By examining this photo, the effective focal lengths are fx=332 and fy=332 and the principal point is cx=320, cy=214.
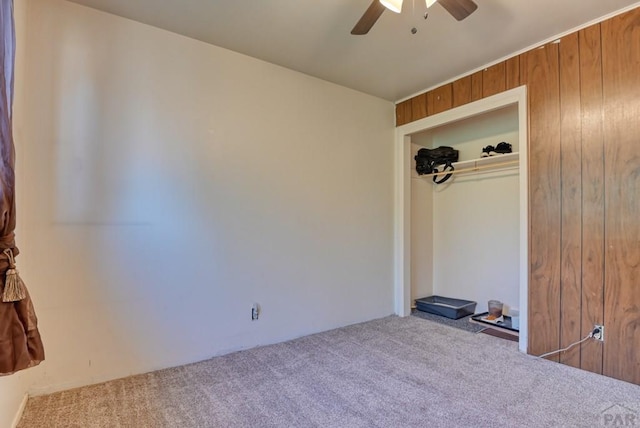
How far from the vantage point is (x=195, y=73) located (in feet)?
8.63

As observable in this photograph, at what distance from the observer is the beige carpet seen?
6.00ft

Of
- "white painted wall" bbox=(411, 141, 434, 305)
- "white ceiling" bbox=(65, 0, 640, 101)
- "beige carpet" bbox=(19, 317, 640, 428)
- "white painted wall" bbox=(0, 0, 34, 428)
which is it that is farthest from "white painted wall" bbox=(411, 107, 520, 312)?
"white painted wall" bbox=(0, 0, 34, 428)

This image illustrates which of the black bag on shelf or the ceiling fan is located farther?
the black bag on shelf

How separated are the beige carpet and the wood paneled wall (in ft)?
1.10

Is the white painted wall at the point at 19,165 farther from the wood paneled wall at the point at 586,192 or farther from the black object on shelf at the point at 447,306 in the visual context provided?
the black object on shelf at the point at 447,306

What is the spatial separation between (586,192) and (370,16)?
6.54 ft

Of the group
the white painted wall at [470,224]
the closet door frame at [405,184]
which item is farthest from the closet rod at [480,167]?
the closet door frame at [405,184]

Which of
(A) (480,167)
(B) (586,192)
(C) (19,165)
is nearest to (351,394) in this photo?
(B) (586,192)

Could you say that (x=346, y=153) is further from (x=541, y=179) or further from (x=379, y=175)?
(x=541, y=179)

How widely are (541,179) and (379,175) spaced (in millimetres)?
1583

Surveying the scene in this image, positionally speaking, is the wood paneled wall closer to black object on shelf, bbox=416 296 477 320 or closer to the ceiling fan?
black object on shelf, bbox=416 296 477 320

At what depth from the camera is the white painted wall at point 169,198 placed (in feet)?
6.98

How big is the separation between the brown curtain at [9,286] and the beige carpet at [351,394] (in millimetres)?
752

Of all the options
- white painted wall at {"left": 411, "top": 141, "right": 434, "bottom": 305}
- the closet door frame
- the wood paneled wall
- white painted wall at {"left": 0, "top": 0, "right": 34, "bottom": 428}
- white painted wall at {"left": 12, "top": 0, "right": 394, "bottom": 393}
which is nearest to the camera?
white painted wall at {"left": 0, "top": 0, "right": 34, "bottom": 428}
